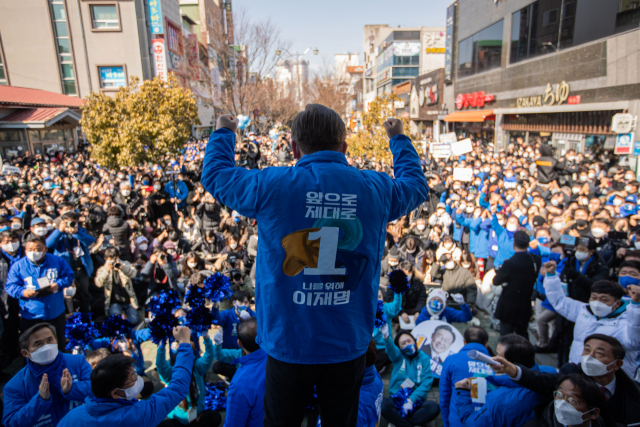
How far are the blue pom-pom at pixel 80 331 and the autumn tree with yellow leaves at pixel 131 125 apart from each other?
33.8 ft

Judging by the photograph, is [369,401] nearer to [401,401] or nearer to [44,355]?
[401,401]

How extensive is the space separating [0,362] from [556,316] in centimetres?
683

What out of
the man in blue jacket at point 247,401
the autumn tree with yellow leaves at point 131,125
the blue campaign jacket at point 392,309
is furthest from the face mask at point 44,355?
the autumn tree with yellow leaves at point 131,125

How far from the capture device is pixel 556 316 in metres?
4.75

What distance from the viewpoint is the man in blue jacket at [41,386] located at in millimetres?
2533

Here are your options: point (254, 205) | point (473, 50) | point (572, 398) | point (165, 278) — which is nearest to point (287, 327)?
point (254, 205)

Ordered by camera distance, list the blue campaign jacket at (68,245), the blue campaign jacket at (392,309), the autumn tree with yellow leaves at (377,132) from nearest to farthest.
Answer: the blue campaign jacket at (392,309) < the blue campaign jacket at (68,245) < the autumn tree with yellow leaves at (377,132)

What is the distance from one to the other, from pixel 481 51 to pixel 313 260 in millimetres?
25666

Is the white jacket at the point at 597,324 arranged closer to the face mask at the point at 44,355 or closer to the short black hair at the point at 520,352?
the short black hair at the point at 520,352

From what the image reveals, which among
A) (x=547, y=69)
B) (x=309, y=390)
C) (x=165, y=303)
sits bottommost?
(x=165, y=303)

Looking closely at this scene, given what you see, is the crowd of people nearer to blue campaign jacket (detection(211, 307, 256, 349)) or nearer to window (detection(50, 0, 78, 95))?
blue campaign jacket (detection(211, 307, 256, 349))

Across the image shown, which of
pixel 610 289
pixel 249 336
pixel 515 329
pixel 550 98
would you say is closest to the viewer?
pixel 249 336

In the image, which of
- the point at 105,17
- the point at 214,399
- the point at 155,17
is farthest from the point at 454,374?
the point at 105,17

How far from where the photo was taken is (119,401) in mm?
2234
